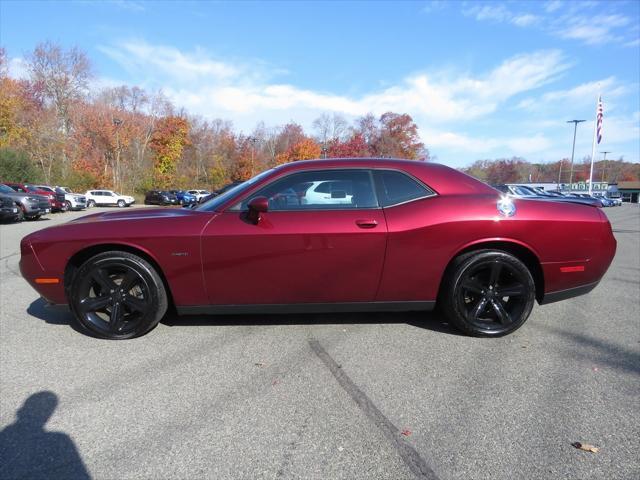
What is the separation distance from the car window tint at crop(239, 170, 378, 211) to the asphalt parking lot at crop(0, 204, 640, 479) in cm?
112

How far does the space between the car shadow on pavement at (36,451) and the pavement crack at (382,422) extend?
145 cm

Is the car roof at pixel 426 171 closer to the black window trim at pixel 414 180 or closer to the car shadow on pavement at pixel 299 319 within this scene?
the black window trim at pixel 414 180

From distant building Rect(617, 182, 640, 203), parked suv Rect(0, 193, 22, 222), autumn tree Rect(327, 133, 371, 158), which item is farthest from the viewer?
distant building Rect(617, 182, 640, 203)

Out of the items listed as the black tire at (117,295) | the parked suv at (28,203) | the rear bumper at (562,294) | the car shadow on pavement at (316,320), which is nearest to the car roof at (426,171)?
the rear bumper at (562,294)

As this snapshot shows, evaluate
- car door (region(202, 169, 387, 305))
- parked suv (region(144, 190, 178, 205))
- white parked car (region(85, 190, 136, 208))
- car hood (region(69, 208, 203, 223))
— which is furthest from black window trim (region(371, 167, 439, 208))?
parked suv (region(144, 190, 178, 205))

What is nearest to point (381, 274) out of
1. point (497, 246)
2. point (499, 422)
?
point (497, 246)

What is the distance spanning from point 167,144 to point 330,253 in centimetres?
5732

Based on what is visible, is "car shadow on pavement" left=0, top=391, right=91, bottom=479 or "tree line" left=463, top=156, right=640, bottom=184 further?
"tree line" left=463, top=156, right=640, bottom=184

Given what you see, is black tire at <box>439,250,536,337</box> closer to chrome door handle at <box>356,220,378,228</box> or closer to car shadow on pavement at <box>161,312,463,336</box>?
car shadow on pavement at <box>161,312,463,336</box>

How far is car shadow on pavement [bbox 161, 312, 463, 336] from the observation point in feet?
12.0

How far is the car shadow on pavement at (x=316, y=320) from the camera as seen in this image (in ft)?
12.0

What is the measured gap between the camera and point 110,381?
8.75 ft

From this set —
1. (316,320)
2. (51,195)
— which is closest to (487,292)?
(316,320)

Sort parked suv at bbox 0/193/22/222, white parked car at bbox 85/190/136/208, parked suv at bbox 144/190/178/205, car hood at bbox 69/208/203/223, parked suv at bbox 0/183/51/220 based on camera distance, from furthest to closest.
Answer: parked suv at bbox 144/190/178/205 → white parked car at bbox 85/190/136/208 → parked suv at bbox 0/183/51/220 → parked suv at bbox 0/193/22/222 → car hood at bbox 69/208/203/223
